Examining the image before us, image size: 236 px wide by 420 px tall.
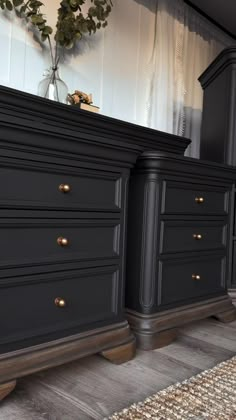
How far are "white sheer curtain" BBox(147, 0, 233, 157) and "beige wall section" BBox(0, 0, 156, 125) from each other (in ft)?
0.20

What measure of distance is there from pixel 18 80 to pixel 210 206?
3.36 feet

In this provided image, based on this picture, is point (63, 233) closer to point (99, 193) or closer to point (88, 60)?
point (99, 193)

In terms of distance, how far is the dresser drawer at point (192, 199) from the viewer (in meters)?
1.44

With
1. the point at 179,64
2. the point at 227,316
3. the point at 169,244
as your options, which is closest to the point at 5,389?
the point at 169,244

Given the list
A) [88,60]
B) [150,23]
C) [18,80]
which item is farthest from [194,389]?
[150,23]

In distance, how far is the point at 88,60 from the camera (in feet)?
6.23

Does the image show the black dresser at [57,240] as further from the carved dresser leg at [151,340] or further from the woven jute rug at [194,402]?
the woven jute rug at [194,402]

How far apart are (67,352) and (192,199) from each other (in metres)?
0.81

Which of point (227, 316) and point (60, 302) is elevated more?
point (60, 302)

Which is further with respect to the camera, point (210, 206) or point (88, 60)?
point (88, 60)

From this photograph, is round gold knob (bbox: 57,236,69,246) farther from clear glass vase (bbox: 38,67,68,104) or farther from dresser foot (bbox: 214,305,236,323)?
dresser foot (bbox: 214,305,236,323)

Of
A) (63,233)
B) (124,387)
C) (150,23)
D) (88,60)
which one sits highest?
(150,23)

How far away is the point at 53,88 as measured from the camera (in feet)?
5.27

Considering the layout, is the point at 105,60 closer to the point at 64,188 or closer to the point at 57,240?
the point at 64,188
